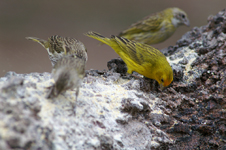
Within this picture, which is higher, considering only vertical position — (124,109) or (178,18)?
(178,18)

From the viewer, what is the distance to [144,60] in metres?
4.14

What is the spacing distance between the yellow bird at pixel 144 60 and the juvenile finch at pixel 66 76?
47.1 inches

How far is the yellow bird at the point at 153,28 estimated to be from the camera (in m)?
6.57

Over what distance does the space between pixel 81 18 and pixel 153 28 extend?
3.40 meters

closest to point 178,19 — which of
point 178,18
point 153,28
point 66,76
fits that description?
point 178,18

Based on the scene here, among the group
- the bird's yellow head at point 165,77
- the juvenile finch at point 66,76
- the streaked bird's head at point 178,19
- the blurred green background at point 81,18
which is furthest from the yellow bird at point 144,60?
the blurred green background at point 81,18

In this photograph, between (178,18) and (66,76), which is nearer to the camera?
(66,76)

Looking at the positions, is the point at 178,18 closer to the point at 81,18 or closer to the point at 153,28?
the point at 153,28

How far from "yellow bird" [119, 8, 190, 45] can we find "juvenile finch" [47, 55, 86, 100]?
396 centimetres

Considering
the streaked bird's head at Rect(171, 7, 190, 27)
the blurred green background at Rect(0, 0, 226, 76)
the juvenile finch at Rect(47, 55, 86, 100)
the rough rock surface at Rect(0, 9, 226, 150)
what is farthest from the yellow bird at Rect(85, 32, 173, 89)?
the blurred green background at Rect(0, 0, 226, 76)

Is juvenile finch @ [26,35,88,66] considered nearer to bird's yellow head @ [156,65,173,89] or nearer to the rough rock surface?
the rough rock surface

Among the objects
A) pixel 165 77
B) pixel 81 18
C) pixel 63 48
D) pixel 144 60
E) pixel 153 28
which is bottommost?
pixel 165 77

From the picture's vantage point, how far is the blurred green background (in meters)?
7.90

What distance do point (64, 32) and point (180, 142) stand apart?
6486 millimetres
